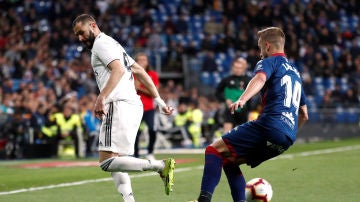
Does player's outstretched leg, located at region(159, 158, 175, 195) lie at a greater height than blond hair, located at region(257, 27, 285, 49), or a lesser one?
lesser

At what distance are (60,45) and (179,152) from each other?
8.69 m

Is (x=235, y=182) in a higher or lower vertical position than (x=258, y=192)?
higher

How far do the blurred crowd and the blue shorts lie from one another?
46.9 ft

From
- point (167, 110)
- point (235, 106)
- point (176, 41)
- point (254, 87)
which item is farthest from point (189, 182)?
point (176, 41)

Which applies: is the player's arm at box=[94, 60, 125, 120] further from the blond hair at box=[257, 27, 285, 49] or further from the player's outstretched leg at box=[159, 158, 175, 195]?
the blond hair at box=[257, 27, 285, 49]

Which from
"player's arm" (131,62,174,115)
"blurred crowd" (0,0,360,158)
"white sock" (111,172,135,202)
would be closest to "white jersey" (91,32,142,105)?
"player's arm" (131,62,174,115)

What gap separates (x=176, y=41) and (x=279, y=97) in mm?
23272

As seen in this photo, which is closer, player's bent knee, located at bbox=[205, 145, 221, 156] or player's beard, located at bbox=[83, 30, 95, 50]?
player's bent knee, located at bbox=[205, 145, 221, 156]

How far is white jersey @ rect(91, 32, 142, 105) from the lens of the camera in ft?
27.4

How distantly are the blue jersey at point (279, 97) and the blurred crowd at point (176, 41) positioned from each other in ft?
47.1

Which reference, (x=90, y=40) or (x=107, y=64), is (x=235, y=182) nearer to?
(x=107, y=64)

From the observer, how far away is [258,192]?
8406mm

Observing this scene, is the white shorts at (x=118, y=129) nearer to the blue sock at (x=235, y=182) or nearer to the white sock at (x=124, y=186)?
the white sock at (x=124, y=186)

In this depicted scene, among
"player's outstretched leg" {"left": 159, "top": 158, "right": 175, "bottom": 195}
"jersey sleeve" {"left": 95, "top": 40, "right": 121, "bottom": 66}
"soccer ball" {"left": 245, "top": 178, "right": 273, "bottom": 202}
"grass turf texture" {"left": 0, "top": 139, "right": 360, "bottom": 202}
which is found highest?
"jersey sleeve" {"left": 95, "top": 40, "right": 121, "bottom": 66}
